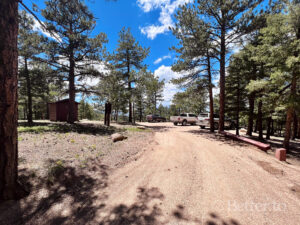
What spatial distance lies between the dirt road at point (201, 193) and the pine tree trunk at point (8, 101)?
201 cm

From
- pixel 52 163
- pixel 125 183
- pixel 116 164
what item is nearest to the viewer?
pixel 125 183

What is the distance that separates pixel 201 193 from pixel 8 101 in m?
4.61

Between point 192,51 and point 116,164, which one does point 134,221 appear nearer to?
point 116,164

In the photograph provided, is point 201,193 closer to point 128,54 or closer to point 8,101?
point 8,101

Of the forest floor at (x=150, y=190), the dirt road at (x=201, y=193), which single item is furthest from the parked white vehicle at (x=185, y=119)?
the dirt road at (x=201, y=193)

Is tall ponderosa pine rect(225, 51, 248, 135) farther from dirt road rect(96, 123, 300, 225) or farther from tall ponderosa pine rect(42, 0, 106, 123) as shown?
tall ponderosa pine rect(42, 0, 106, 123)

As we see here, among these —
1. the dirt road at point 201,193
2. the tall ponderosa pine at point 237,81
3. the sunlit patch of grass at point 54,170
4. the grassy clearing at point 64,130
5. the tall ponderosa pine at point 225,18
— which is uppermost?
the tall ponderosa pine at point 225,18

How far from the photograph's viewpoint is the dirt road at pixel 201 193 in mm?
2318

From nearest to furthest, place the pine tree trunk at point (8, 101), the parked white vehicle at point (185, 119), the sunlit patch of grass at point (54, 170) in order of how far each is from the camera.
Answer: the pine tree trunk at point (8, 101) < the sunlit patch of grass at point (54, 170) < the parked white vehicle at point (185, 119)

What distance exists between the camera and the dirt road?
91.3 inches

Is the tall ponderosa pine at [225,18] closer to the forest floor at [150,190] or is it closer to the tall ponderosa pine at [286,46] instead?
the tall ponderosa pine at [286,46]

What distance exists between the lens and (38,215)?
2.33 m

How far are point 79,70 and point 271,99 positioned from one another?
14551 mm

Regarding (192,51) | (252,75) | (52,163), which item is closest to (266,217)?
(52,163)
